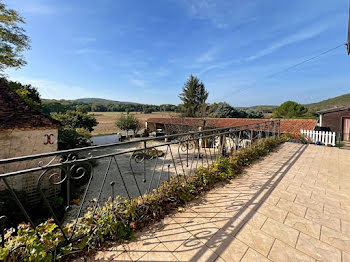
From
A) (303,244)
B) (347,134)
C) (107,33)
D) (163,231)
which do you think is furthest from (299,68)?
(163,231)

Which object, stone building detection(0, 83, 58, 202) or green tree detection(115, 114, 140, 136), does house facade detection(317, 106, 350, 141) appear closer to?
green tree detection(115, 114, 140, 136)

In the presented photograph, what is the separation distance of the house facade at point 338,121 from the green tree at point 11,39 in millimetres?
23210

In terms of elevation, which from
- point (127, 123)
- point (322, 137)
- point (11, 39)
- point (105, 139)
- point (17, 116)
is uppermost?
point (11, 39)

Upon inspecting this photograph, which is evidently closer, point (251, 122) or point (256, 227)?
point (256, 227)

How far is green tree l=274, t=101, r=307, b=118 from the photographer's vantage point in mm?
23422

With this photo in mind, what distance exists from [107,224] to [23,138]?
485 cm

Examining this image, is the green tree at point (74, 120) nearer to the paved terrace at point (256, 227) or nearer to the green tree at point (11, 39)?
the green tree at point (11, 39)

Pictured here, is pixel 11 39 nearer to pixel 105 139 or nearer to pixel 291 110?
pixel 105 139

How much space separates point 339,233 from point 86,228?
289 centimetres

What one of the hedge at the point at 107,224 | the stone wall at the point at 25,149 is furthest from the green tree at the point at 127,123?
the hedge at the point at 107,224

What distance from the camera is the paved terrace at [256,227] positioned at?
1.50m

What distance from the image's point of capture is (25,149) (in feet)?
15.2

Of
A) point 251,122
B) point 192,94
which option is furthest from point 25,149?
point 192,94

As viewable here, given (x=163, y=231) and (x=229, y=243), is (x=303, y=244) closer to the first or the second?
(x=229, y=243)
